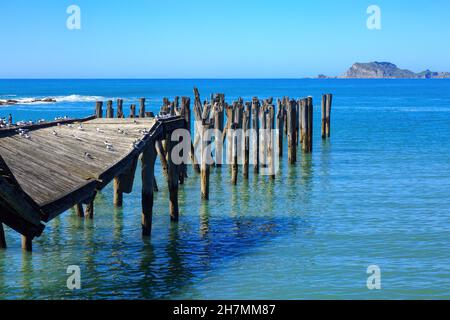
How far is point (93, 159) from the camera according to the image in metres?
12.4

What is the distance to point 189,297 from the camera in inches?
466

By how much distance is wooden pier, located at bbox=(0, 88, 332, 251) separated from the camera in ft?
28.2

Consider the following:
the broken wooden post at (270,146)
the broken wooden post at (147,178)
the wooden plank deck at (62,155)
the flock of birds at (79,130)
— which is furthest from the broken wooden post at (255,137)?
the broken wooden post at (147,178)

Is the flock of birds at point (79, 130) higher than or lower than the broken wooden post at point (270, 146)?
higher

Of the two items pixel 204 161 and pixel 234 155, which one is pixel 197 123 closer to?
pixel 234 155

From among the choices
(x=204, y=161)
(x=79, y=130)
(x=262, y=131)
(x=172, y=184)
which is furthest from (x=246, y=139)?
(x=79, y=130)

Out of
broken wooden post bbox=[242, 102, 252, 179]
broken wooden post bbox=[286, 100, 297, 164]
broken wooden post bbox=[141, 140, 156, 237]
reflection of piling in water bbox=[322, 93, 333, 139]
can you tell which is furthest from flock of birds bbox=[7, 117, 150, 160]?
reflection of piling in water bbox=[322, 93, 333, 139]

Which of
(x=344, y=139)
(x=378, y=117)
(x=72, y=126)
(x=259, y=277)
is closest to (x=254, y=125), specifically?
(x=72, y=126)

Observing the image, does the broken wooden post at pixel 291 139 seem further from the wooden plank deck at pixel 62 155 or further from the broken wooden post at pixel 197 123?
the wooden plank deck at pixel 62 155

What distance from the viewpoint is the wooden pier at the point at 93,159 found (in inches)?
339

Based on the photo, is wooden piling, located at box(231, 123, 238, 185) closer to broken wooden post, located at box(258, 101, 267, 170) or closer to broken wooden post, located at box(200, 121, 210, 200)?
broken wooden post, located at box(258, 101, 267, 170)

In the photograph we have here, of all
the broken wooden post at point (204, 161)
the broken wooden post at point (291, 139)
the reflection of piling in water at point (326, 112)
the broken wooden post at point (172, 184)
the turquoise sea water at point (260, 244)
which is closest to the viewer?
the turquoise sea water at point (260, 244)

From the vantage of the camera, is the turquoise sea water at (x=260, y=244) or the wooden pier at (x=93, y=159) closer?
the wooden pier at (x=93, y=159)
